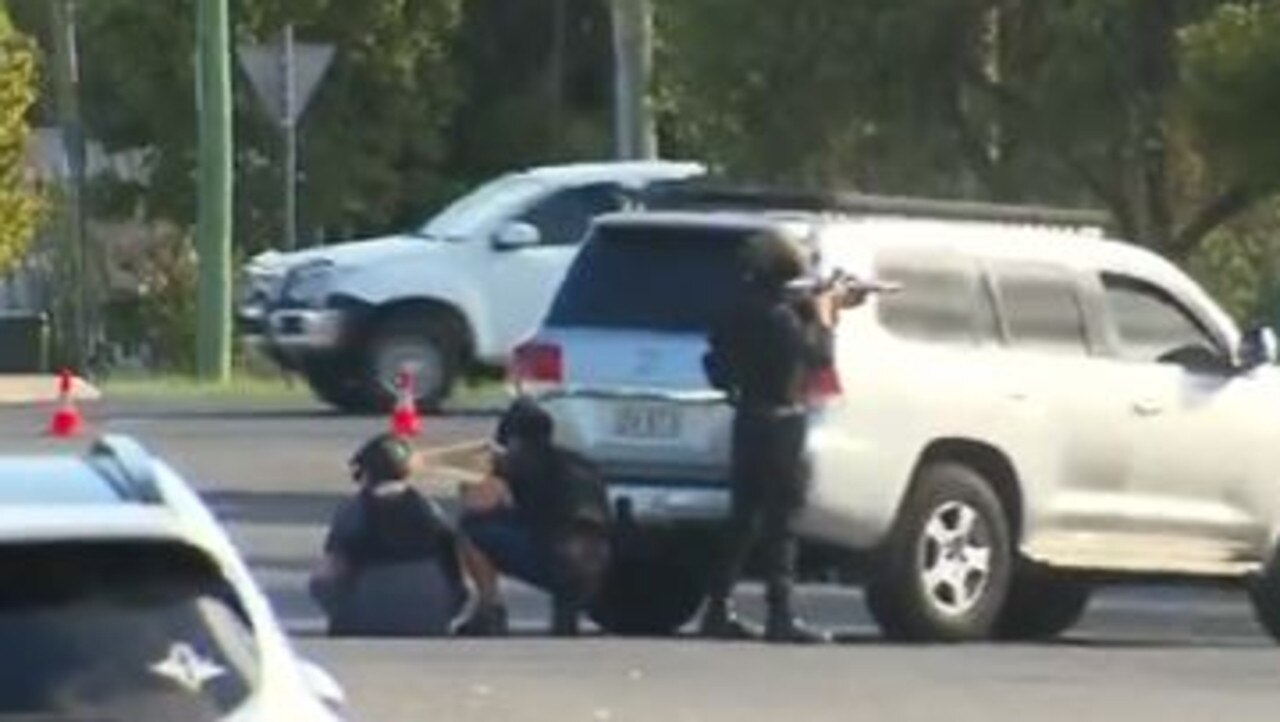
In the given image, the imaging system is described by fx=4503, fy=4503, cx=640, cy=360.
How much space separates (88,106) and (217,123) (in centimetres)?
2079

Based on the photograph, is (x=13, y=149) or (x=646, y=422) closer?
(x=646, y=422)

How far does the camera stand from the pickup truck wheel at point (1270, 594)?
19047 mm

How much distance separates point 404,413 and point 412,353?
11.5 meters

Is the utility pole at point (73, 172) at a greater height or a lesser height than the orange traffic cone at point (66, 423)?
greater

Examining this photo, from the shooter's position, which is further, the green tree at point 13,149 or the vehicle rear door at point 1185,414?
the green tree at point 13,149

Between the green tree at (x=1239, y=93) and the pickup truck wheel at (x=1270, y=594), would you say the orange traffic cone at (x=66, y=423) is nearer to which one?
the green tree at (x=1239, y=93)

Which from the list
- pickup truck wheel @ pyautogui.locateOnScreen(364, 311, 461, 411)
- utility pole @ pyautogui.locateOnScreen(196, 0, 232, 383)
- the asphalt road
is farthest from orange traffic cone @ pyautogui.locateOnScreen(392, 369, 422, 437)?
utility pole @ pyautogui.locateOnScreen(196, 0, 232, 383)

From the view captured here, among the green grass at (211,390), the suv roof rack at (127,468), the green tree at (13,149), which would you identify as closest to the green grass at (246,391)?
the green grass at (211,390)

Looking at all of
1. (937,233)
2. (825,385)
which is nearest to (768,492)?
(825,385)

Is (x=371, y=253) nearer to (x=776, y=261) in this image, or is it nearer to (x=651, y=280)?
(x=651, y=280)

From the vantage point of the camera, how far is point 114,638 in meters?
7.24

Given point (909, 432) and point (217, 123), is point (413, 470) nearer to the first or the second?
point (909, 432)

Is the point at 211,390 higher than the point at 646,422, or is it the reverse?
the point at 646,422

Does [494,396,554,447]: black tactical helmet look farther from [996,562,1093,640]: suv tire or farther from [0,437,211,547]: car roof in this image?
[0,437,211,547]: car roof
